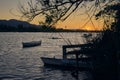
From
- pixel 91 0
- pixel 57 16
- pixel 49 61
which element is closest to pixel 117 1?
pixel 91 0

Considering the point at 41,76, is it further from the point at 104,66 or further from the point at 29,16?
the point at 29,16

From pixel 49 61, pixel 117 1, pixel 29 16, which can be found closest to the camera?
pixel 29 16

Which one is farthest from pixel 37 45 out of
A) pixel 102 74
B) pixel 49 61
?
pixel 102 74

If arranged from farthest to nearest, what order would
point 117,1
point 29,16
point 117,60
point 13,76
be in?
point 13,76 < point 117,60 < point 117,1 < point 29,16

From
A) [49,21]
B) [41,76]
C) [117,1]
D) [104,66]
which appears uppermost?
[117,1]

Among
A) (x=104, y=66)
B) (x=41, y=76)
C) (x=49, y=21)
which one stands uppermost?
(x=49, y=21)

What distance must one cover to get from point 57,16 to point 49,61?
34532mm

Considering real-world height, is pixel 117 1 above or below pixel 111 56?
above

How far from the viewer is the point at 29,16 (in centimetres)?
1006

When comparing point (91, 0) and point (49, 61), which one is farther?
point (49, 61)

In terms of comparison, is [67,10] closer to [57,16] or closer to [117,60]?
[57,16]

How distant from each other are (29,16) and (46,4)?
0.67 meters

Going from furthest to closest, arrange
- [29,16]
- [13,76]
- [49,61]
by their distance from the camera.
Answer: [49,61] → [13,76] → [29,16]

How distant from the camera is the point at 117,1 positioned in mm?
12297
